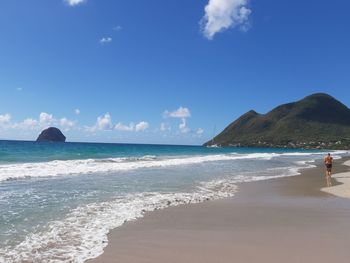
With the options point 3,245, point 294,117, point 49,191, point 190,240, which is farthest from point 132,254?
point 294,117

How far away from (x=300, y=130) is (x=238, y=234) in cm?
17101

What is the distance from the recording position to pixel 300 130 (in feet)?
559

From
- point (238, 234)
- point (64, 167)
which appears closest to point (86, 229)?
point (238, 234)

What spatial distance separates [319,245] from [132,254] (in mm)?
3782

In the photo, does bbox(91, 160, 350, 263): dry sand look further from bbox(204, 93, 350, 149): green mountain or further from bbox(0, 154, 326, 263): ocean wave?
bbox(204, 93, 350, 149): green mountain

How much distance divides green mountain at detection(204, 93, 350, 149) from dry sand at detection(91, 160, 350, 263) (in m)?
132

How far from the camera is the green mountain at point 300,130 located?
153125 mm

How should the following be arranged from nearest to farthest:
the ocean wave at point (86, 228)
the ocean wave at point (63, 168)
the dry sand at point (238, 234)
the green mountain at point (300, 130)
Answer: the dry sand at point (238, 234) → the ocean wave at point (86, 228) → the ocean wave at point (63, 168) → the green mountain at point (300, 130)

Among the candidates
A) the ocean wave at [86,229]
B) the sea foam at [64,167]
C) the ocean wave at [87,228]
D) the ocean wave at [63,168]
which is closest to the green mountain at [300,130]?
the sea foam at [64,167]

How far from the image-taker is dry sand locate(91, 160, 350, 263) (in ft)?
22.9

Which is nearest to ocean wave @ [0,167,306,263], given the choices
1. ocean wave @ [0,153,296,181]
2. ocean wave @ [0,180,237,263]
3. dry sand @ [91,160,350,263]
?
ocean wave @ [0,180,237,263]

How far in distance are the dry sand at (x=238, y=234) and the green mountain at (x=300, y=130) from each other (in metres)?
132

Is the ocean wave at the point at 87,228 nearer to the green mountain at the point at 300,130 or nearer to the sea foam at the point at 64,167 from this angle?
the sea foam at the point at 64,167

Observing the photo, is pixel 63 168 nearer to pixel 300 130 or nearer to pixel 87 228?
pixel 87 228
